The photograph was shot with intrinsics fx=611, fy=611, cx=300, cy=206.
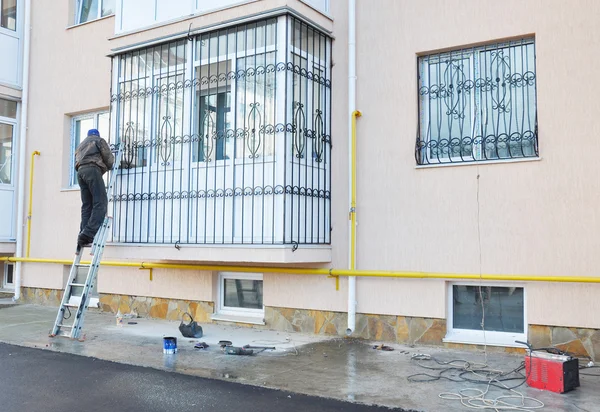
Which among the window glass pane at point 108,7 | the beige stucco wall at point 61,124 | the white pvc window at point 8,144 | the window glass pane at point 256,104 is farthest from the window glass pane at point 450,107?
the white pvc window at point 8,144

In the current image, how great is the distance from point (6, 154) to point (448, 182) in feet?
30.8

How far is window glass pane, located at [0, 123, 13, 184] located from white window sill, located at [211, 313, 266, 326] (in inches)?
235

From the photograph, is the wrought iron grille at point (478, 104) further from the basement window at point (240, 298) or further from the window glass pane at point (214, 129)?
the basement window at point (240, 298)

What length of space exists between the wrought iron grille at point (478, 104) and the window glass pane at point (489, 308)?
5.45 ft

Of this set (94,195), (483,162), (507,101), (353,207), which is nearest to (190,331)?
(94,195)

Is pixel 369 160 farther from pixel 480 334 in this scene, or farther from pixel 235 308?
pixel 235 308

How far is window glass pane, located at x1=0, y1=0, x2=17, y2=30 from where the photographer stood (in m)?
12.6

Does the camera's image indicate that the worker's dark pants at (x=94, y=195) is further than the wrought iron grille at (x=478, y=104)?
Yes

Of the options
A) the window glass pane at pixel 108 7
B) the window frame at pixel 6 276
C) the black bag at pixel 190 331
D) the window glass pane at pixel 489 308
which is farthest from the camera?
the window frame at pixel 6 276

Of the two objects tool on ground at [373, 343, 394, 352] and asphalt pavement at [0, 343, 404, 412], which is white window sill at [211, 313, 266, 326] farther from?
asphalt pavement at [0, 343, 404, 412]

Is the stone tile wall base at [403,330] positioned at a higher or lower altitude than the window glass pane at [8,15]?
lower

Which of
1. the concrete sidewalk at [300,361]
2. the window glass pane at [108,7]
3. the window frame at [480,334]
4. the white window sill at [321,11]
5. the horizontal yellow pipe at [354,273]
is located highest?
the window glass pane at [108,7]

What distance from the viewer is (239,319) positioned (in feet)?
31.0

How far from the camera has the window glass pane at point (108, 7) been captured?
11.5m
